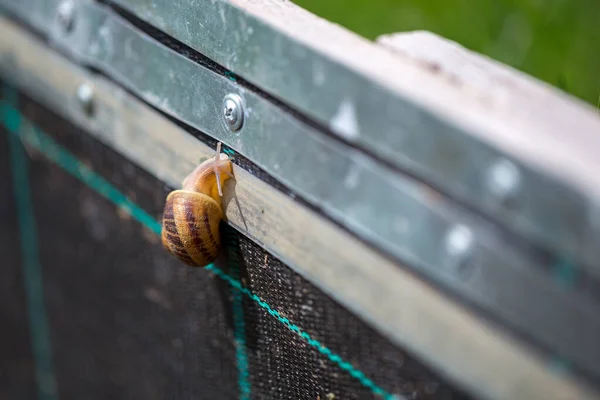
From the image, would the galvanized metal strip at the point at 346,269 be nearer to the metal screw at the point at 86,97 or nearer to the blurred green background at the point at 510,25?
the metal screw at the point at 86,97

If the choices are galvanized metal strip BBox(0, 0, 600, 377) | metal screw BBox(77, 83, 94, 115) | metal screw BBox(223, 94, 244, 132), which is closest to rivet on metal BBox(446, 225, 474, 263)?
galvanized metal strip BBox(0, 0, 600, 377)

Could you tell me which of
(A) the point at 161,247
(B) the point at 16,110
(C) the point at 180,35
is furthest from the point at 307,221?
(B) the point at 16,110

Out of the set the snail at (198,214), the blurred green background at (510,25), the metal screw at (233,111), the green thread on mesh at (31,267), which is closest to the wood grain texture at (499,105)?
the metal screw at (233,111)

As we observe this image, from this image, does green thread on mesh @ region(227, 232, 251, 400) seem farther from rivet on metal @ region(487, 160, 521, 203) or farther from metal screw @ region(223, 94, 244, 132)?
rivet on metal @ region(487, 160, 521, 203)

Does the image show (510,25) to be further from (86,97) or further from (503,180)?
(503,180)

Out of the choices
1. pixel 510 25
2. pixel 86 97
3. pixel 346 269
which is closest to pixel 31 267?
pixel 86 97
